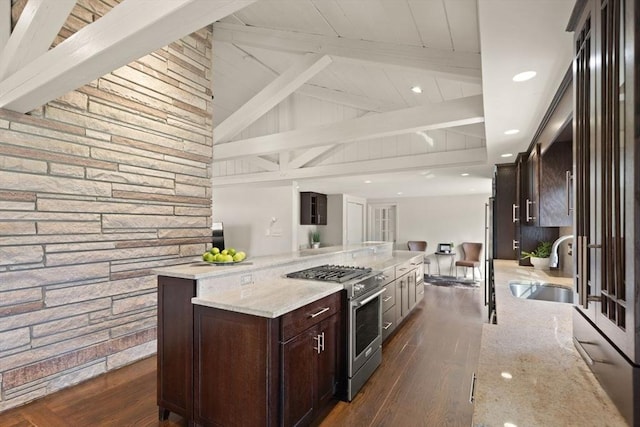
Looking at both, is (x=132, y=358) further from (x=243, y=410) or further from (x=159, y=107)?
(x=159, y=107)

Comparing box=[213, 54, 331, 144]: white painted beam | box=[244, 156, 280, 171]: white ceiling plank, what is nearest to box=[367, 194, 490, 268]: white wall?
box=[244, 156, 280, 171]: white ceiling plank

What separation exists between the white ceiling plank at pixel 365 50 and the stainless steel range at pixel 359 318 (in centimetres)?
185

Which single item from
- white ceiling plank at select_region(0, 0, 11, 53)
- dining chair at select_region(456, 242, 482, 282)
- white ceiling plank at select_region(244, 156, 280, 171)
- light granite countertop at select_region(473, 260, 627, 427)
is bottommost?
dining chair at select_region(456, 242, 482, 282)

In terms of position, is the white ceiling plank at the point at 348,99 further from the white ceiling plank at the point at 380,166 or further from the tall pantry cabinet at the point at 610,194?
the tall pantry cabinet at the point at 610,194

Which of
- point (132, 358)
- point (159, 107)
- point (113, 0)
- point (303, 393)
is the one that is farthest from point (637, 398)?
point (113, 0)

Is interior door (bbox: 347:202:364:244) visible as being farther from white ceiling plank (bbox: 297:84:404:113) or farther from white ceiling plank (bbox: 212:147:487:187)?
white ceiling plank (bbox: 297:84:404:113)

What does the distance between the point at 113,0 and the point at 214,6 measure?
230cm

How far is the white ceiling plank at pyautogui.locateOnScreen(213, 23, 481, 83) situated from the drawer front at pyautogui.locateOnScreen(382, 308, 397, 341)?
238 cm

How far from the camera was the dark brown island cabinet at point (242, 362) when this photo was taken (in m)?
1.74

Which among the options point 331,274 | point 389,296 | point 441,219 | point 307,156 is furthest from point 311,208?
point 331,274

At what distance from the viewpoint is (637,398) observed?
725 mm

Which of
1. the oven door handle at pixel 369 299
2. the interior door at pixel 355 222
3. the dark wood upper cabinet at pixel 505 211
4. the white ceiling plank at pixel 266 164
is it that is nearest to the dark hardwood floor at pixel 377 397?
the oven door handle at pixel 369 299

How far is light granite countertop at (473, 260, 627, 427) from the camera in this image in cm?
82

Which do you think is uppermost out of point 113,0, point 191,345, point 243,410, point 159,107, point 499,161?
point 113,0
